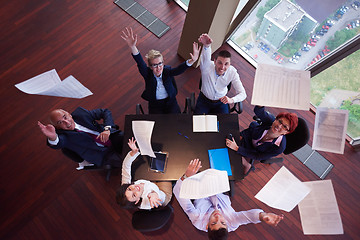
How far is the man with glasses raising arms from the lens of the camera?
2156 millimetres

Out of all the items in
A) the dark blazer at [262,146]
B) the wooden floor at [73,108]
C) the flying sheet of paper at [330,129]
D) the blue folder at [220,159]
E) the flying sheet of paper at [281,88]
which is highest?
the flying sheet of paper at [281,88]

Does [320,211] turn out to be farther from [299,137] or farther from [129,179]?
[129,179]

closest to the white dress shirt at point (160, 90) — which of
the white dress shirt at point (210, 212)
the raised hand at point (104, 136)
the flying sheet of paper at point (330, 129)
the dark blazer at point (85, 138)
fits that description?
the dark blazer at point (85, 138)

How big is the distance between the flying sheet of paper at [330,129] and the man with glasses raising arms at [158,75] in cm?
127

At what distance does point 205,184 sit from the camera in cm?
178

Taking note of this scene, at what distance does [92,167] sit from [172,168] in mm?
882

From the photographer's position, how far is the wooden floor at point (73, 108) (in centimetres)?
267

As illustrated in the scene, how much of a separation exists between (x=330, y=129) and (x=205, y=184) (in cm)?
114

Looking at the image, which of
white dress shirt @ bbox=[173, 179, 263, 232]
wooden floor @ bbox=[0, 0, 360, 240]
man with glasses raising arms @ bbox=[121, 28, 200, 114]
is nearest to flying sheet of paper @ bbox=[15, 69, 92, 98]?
man with glasses raising arms @ bbox=[121, 28, 200, 114]

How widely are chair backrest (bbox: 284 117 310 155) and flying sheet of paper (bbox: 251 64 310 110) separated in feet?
1.00

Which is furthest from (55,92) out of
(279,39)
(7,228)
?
(279,39)

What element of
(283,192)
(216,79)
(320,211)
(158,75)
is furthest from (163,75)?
(320,211)

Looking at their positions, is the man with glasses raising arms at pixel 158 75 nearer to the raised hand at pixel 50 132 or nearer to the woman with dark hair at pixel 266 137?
the woman with dark hair at pixel 266 137

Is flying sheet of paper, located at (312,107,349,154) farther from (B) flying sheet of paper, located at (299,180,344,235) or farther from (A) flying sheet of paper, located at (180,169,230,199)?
(A) flying sheet of paper, located at (180,169,230,199)
